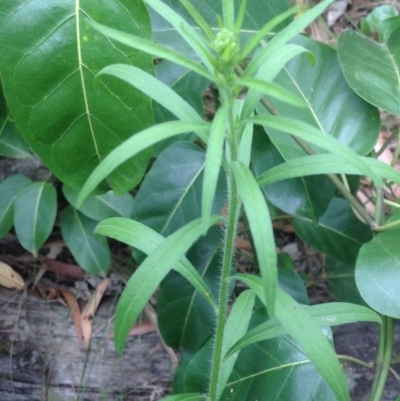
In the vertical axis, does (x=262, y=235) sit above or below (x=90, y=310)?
above

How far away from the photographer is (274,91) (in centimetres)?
59

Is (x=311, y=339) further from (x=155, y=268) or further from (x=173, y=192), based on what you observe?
(x=173, y=192)

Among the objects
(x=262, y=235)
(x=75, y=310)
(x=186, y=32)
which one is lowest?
(x=75, y=310)

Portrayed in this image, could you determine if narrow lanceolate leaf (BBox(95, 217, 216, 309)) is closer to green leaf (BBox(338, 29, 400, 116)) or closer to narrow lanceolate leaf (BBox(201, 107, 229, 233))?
narrow lanceolate leaf (BBox(201, 107, 229, 233))

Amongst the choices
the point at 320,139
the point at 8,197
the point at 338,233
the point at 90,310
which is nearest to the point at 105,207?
the point at 8,197

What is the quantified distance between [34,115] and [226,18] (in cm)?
60

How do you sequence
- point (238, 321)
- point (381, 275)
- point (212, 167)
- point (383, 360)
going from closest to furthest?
point (212, 167), point (238, 321), point (381, 275), point (383, 360)

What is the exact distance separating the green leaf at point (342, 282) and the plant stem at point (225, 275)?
701 mm

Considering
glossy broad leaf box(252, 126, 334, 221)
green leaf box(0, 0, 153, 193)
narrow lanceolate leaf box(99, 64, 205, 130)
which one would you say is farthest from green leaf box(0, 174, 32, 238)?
narrow lanceolate leaf box(99, 64, 205, 130)

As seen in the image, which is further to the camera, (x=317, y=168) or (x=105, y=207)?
(x=105, y=207)

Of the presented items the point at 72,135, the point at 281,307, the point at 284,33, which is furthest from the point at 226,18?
the point at 72,135

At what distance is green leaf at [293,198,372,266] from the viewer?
5.08 ft

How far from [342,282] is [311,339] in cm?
91

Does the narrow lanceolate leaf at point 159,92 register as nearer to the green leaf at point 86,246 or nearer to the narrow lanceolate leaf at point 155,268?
the narrow lanceolate leaf at point 155,268
